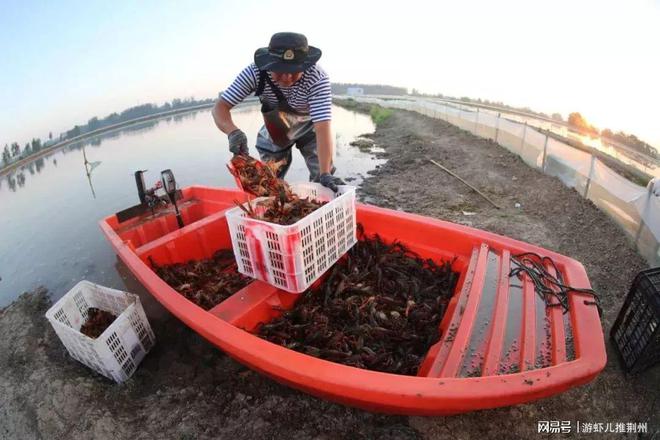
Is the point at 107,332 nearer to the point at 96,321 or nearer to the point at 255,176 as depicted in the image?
the point at 96,321

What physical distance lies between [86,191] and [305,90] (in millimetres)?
6980

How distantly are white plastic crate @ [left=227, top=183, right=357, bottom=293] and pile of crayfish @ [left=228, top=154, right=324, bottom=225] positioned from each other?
0.10 metres

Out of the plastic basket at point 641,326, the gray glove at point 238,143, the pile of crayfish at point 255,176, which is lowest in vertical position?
the plastic basket at point 641,326

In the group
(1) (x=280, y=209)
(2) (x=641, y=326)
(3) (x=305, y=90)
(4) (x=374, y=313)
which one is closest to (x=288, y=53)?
(3) (x=305, y=90)

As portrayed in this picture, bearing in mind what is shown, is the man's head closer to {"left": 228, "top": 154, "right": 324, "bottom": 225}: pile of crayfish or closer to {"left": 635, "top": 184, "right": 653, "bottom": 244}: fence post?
{"left": 228, "top": 154, "right": 324, "bottom": 225}: pile of crayfish

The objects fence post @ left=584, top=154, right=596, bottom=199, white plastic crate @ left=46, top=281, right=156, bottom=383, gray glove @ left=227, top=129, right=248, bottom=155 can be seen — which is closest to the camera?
white plastic crate @ left=46, top=281, right=156, bottom=383

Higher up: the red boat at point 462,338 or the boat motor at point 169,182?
the boat motor at point 169,182

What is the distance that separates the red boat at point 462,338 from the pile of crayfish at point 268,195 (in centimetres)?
55

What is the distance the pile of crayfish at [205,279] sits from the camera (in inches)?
112

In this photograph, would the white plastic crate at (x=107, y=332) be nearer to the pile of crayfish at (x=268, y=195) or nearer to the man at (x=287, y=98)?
the pile of crayfish at (x=268, y=195)

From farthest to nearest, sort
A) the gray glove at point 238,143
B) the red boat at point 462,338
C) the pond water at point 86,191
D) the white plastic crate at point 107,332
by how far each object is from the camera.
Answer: the pond water at point 86,191 < the gray glove at point 238,143 < the white plastic crate at point 107,332 < the red boat at point 462,338

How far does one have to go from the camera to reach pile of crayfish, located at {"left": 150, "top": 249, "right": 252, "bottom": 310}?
2.84m

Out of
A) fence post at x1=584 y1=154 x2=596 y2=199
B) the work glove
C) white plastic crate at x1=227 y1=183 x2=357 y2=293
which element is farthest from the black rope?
fence post at x1=584 y1=154 x2=596 y2=199

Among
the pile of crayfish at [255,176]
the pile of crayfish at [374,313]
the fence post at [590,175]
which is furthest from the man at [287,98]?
the fence post at [590,175]
